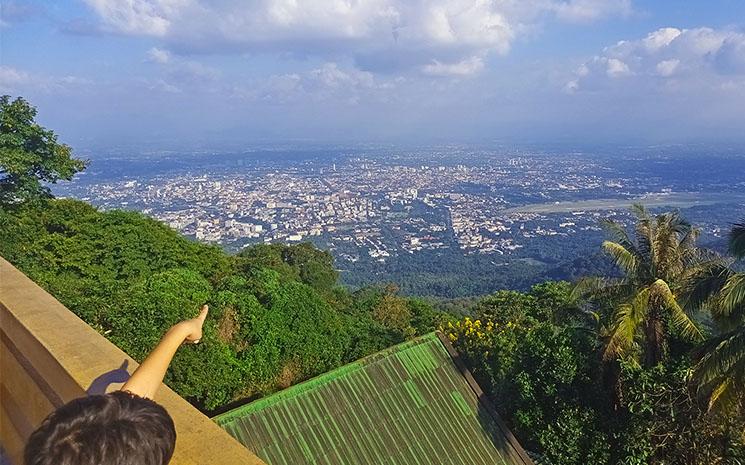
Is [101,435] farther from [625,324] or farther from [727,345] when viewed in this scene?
[625,324]

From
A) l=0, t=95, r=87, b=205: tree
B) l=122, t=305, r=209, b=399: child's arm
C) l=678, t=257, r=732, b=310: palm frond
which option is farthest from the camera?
l=0, t=95, r=87, b=205: tree

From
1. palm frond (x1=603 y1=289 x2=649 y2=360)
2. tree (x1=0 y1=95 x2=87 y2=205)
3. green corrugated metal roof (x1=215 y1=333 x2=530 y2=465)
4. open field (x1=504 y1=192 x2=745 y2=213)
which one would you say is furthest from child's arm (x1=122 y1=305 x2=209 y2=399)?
open field (x1=504 y1=192 x2=745 y2=213)

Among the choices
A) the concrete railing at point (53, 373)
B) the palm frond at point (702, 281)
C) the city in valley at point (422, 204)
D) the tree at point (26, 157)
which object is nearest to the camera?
the concrete railing at point (53, 373)

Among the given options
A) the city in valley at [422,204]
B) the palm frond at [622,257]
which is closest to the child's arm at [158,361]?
the palm frond at [622,257]

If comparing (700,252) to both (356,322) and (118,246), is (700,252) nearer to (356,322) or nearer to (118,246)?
(356,322)

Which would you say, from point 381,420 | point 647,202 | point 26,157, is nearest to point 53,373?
point 381,420

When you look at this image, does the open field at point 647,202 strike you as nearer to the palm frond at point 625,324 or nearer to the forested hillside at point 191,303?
the forested hillside at point 191,303

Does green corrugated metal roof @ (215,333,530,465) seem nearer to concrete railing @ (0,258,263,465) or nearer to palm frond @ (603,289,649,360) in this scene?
palm frond @ (603,289,649,360)
